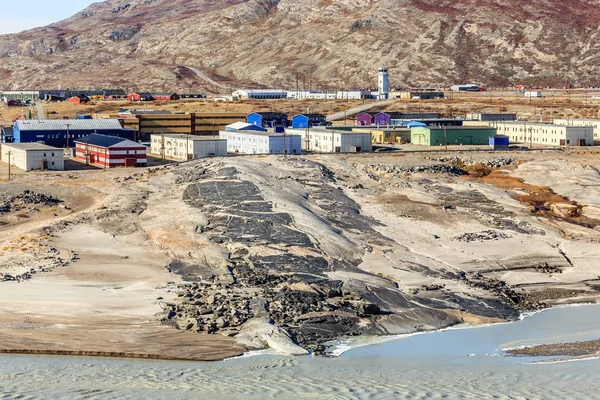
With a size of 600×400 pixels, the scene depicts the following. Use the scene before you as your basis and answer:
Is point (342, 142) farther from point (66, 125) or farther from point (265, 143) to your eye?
point (66, 125)

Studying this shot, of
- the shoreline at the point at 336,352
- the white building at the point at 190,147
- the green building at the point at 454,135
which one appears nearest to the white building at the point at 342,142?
the green building at the point at 454,135

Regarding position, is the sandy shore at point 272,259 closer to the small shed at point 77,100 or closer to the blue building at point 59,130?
the blue building at point 59,130

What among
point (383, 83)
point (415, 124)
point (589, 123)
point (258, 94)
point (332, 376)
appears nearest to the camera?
point (332, 376)

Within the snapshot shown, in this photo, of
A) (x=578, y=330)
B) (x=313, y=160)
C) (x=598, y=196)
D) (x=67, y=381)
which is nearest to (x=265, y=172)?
(x=313, y=160)

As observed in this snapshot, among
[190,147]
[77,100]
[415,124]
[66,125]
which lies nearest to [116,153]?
[190,147]

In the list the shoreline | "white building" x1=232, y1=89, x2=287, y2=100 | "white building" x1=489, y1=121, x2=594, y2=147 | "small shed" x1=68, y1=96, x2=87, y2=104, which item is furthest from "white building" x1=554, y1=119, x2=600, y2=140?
"small shed" x1=68, y1=96, x2=87, y2=104

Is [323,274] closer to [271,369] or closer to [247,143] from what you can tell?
[271,369]
